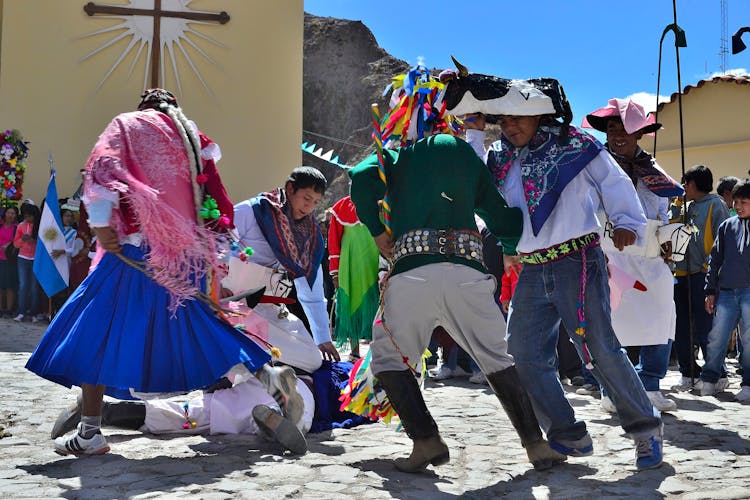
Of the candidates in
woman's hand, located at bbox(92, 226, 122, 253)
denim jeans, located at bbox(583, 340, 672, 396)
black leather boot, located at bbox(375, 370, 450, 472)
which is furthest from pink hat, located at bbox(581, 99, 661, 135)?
woman's hand, located at bbox(92, 226, 122, 253)

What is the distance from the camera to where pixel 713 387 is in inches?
274

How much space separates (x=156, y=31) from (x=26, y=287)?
15.3ft

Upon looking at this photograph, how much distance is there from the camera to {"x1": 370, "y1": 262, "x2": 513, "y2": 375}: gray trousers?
396cm

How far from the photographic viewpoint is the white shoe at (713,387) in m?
6.92

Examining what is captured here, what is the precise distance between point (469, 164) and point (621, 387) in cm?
124

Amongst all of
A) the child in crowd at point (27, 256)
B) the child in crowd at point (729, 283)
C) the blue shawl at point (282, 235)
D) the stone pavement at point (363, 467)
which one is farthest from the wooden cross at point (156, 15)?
the child in crowd at point (729, 283)

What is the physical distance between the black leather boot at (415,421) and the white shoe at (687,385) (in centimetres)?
372

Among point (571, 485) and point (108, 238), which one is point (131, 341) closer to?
point (108, 238)

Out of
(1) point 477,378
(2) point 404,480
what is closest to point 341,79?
(1) point 477,378

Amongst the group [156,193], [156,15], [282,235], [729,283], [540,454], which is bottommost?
[540,454]

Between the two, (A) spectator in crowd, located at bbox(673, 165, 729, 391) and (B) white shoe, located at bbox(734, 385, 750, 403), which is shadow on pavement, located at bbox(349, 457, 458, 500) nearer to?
(B) white shoe, located at bbox(734, 385, 750, 403)

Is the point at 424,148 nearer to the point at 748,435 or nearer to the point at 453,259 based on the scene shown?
the point at 453,259

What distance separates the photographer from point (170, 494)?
3584mm

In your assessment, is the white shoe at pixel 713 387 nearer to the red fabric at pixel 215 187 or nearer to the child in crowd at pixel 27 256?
the red fabric at pixel 215 187
